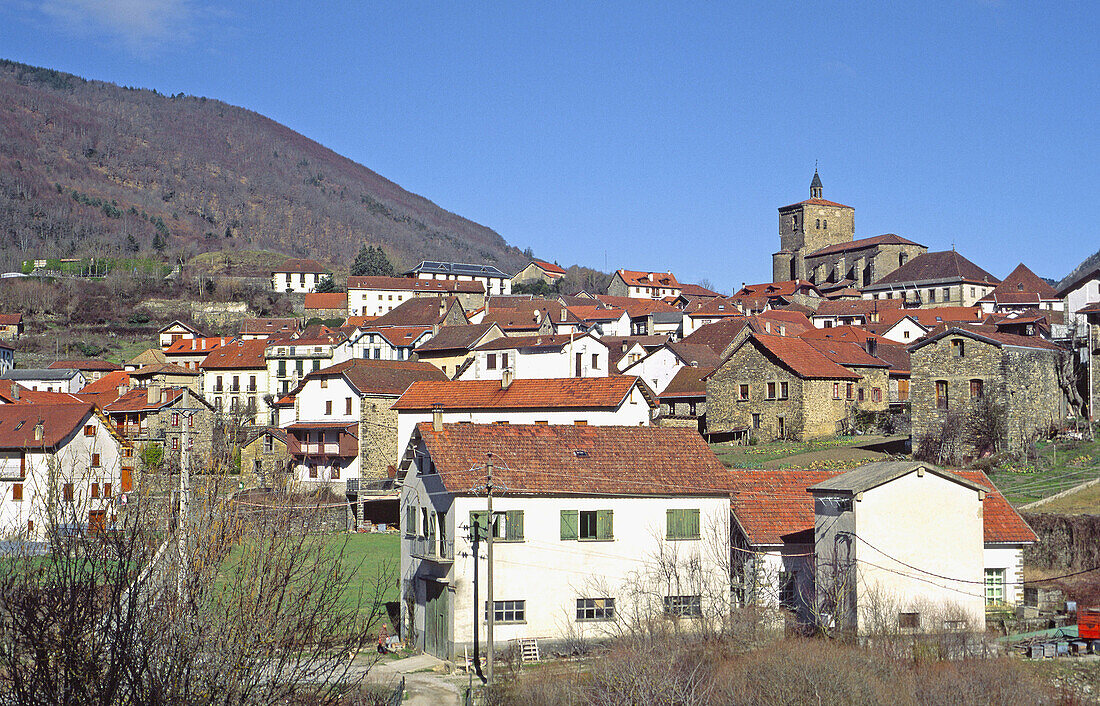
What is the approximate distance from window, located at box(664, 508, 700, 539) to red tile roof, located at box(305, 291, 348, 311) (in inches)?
4387

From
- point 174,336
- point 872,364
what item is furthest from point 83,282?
point 872,364

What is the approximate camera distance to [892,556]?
29766mm

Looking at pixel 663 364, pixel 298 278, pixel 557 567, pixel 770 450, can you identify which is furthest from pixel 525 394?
pixel 298 278

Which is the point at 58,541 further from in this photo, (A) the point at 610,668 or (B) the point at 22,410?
(B) the point at 22,410

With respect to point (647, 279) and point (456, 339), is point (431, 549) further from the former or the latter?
point (647, 279)

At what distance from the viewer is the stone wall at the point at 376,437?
61094 mm

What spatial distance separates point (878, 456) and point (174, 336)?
89174 millimetres

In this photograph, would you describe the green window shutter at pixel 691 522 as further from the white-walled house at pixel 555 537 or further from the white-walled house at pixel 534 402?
the white-walled house at pixel 534 402

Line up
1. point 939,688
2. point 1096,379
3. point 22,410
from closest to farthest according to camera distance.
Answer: point 939,688 → point 1096,379 → point 22,410

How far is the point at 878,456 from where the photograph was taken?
4706 cm

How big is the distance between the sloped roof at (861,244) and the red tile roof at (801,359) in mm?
85706

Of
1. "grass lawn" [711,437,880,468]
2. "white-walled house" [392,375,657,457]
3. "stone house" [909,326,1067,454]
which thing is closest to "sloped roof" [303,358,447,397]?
"white-walled house" [392,375,657,457]

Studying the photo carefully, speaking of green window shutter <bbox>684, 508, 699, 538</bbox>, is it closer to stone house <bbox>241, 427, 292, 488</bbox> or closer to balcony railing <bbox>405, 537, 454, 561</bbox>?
balcony railing <bbox>405, 537, 454, 561</bbox>

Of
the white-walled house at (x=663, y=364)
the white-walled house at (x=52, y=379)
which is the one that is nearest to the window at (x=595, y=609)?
the white-walled house at (x=663, y=364)
